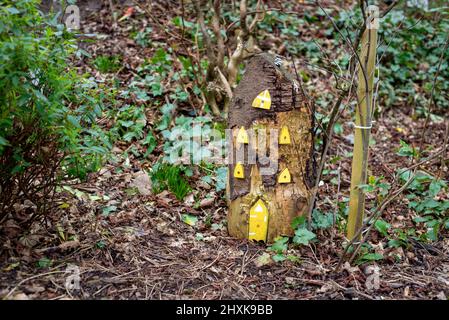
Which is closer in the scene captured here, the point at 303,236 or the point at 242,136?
the point at 303,236

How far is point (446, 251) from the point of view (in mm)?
3682

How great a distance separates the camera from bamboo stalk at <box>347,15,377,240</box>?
3143mm

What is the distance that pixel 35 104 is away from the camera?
2725 millimetres

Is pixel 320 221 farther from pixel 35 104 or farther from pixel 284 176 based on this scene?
pixel 35 104

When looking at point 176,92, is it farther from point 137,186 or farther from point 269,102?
point 269,102

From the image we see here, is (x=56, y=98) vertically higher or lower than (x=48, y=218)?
higher

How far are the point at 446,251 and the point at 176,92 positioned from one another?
2.96m

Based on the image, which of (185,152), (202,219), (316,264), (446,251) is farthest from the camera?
(185,152)

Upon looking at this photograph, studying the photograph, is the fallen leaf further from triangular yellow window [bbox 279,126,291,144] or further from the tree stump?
triangular yellow window [bbox 279,126,291,144]

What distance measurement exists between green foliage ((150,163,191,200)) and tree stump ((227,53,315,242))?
0.63m

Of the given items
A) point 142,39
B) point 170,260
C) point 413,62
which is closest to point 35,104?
point 170,260

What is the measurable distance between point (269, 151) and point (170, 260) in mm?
987

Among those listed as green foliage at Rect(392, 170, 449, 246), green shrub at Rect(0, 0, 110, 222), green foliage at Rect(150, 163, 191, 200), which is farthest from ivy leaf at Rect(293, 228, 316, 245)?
green shrub at Rect(0, 0, 110, 222)
